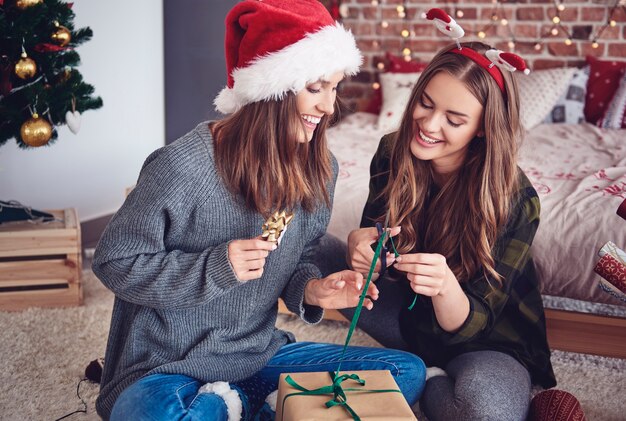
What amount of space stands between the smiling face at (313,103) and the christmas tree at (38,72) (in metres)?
1.19

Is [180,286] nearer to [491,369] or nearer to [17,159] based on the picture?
[491,369]

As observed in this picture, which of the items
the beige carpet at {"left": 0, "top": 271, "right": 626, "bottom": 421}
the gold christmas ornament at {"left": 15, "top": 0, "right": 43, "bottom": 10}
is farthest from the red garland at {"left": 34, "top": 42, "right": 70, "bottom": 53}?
the beige carpet at {"left": 0, "top": 271, "right": 626, "bottom": 421}

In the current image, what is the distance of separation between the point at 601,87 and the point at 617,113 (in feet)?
0.78

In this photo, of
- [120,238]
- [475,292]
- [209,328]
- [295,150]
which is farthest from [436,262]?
[120,238]

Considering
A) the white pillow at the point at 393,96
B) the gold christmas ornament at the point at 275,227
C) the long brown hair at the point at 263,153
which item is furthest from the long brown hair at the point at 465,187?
the white pillow at the point at 393,96

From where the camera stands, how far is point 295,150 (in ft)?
4.69

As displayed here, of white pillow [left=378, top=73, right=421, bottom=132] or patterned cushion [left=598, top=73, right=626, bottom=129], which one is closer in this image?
patterned cushion [left=598, top=73, right=626, bottom=129]

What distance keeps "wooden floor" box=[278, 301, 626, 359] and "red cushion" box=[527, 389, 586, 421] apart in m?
0.42

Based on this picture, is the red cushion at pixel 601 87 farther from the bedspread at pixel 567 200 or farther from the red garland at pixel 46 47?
the red garland at pixel 46 47

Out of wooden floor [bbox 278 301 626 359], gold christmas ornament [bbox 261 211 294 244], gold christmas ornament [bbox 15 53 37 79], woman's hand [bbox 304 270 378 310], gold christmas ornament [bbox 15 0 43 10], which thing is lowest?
wooden floor [bbox 278 301 626 359]

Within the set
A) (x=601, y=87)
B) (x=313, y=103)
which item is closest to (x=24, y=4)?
(x=313, y=103)

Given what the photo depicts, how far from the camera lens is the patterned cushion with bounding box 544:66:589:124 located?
11.5 ft

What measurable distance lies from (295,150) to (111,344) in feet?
1.94

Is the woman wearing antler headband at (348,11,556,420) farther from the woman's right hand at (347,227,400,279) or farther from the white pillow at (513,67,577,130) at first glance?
the white pillow at (513,67,577,130)
